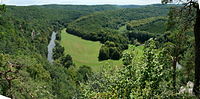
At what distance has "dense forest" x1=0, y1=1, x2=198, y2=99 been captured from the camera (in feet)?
15.9

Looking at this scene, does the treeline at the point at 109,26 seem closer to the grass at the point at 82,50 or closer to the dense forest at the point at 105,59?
the dense forest at the point at 105,59

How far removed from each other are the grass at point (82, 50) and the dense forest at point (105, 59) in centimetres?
133

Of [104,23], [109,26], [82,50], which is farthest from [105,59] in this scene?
[104,23]

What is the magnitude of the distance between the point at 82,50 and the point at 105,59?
13.8m

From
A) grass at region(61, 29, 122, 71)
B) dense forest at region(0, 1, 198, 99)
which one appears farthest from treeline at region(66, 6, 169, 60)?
grass at region(61, 29, 122, 71)

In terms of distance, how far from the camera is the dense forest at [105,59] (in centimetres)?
484

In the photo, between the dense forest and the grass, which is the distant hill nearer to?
the dense forest

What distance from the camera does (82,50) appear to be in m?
94.4

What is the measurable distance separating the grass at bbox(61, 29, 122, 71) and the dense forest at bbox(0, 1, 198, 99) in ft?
4.36

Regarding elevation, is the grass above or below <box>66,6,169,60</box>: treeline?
below

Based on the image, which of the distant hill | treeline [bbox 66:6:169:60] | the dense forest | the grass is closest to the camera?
the dense forest

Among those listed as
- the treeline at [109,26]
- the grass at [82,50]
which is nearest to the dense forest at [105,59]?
Result: the treeline at [109,26]

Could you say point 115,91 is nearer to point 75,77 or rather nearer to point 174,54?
point 174,54

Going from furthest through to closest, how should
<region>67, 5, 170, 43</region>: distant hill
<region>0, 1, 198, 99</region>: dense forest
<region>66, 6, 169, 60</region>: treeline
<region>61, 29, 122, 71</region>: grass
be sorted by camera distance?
<region>67, 5, 170, 43</region>: distant hill
<region>66, 6, 169, 60</region>: treeline
<region>61, 29, 122, 71</region>: grass
<region>0, 1, 198, 99</region>: dense forest
